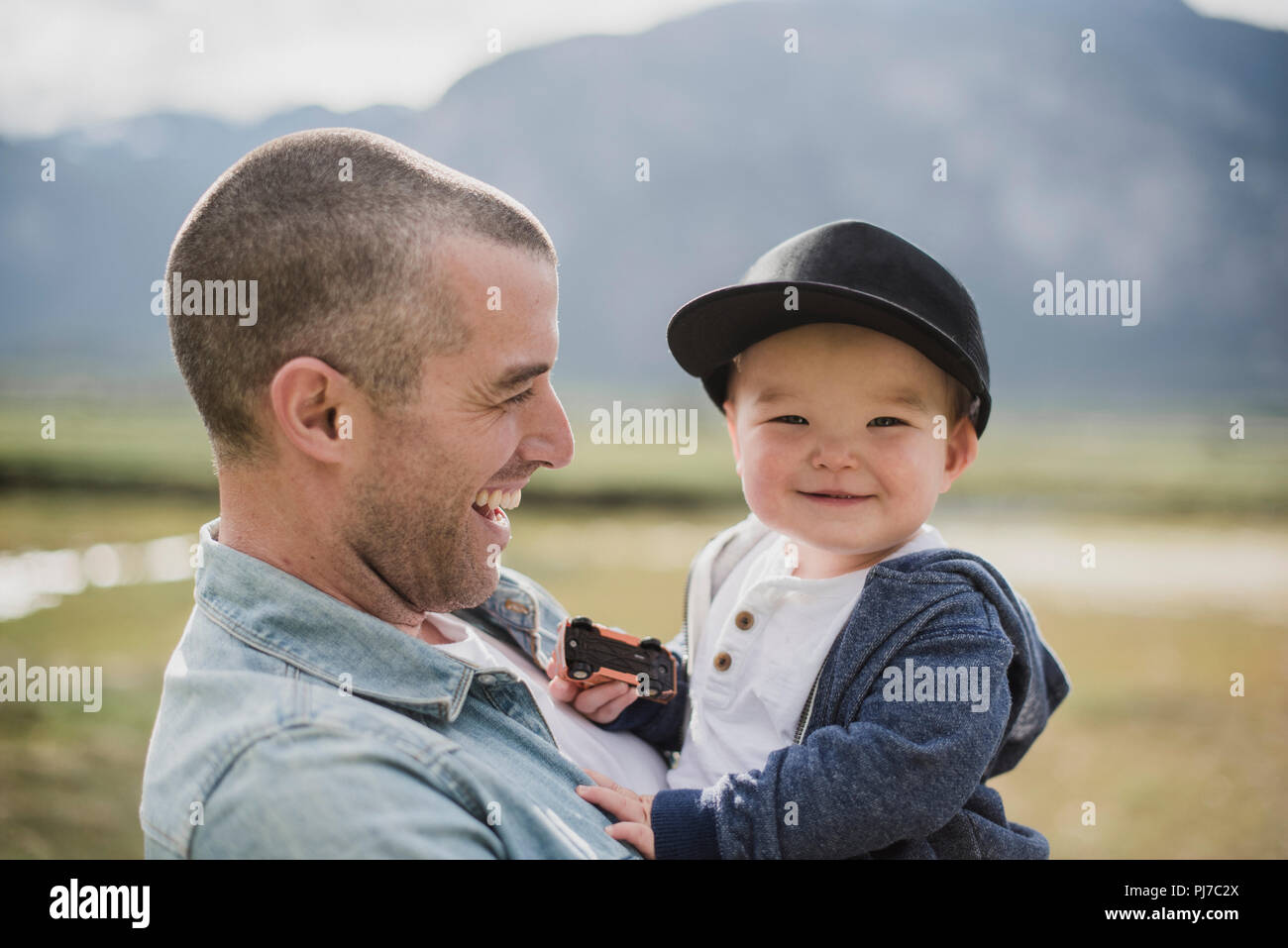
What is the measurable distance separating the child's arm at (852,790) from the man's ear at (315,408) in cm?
97

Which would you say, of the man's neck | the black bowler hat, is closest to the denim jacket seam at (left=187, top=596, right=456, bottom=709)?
the man's neck

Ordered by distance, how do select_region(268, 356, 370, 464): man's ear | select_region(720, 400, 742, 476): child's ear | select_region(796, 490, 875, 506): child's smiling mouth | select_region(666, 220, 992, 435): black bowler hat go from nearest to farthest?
select_region(268, 356, 370, 464): man's ear → select_region(666, 220, 992, 435): black bowler hat → select_region(796, 490, 875, 506): child's smiling mouth → select_region(720, 400, 742, 476): child's ear

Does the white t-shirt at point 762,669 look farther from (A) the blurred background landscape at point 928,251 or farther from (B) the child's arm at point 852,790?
(A) the blurred background landscape at point 928,251

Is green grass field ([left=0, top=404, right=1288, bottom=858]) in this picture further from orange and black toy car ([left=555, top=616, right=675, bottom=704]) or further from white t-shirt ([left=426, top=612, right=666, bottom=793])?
orange and black toy car ([left=555, top=616, right=675, bottom=704])

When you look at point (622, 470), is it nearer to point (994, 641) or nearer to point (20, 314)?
point (994, 641)

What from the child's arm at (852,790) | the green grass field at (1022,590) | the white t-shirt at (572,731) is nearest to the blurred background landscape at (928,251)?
the green grass field at (1022,590)

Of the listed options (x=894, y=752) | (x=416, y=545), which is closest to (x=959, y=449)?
(x=894, y=752)

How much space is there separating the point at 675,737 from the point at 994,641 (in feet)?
2.80

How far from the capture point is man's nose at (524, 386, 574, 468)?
2180mm

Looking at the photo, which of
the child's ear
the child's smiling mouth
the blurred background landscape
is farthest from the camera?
the blurred background landscape

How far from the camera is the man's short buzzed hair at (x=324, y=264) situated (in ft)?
6.26

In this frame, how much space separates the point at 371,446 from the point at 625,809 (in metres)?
0.88

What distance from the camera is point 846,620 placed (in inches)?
87.7

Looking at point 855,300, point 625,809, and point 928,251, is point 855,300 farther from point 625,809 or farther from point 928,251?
point 928,251
